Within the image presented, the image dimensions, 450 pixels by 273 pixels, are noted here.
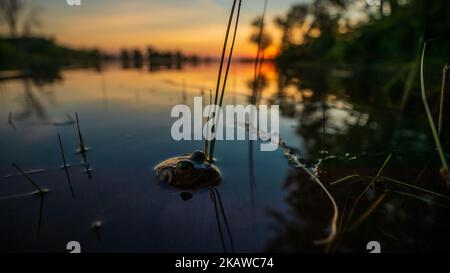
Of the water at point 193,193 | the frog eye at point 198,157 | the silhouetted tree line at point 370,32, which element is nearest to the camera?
the water at point 193,193

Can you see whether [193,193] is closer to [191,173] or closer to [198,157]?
[191,173]

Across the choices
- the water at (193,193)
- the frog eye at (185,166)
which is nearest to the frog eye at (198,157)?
the frog eye at (185,166)

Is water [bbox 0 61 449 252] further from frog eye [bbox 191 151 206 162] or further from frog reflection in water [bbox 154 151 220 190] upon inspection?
frog eye [bbox 191 151 206 162]

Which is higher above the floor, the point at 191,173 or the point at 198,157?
the point at 198,157

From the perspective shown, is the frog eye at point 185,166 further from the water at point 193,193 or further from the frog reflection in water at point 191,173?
the water at point 193,193

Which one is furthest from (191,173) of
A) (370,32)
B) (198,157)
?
(370,32)

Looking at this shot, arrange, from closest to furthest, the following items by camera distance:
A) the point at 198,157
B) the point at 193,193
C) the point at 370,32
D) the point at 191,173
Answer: the point at 193,193 < the point at 191,173 < the point at 198,157 < the point at 370,32

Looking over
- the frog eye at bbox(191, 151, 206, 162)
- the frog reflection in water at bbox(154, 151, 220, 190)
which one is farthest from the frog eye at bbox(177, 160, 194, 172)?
the frog eye at bbox(191, 151, 206, 162)

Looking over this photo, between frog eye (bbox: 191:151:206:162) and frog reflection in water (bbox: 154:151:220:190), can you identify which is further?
frog eye (bbox: 191:151:206:162)

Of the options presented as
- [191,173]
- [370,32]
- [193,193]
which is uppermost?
[370,32]
